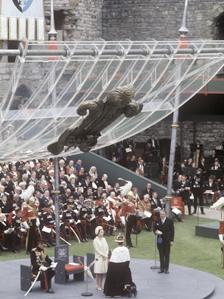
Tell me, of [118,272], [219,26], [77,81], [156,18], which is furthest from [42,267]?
[219,26]

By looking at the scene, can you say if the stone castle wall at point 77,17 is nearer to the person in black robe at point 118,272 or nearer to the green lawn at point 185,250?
the green lawn at point 185,250

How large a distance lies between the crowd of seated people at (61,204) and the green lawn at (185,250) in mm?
512

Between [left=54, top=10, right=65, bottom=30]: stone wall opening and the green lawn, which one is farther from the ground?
[left=54, top=10, right=65, bottom=30]: stone wall opening

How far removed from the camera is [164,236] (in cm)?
2227

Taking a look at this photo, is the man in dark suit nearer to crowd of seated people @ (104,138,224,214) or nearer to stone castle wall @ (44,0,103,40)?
crowd of seated people @ (104,138,224,214)

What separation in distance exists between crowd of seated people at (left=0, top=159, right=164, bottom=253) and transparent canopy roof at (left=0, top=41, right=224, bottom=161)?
6.17 meters

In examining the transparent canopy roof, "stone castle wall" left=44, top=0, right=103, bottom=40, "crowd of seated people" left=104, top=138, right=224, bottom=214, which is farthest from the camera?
"stone castle wall" left=44, top=0, right=103, bottom=40

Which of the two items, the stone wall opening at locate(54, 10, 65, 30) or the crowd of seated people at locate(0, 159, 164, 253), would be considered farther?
the stone wall opening at locate(54, 10, 65, 30)

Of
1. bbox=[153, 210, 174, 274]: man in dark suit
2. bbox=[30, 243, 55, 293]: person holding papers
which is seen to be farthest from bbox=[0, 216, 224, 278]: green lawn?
bbox=[30, 243, 55, 293]: person holding papers

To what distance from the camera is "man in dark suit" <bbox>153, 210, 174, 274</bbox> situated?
72.9 feet

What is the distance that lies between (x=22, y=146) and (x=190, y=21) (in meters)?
29.0

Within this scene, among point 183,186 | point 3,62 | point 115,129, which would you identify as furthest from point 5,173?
point 3,62

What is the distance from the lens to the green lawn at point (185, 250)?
24.2 m

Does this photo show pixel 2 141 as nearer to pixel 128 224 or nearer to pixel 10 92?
pixel 10 92
